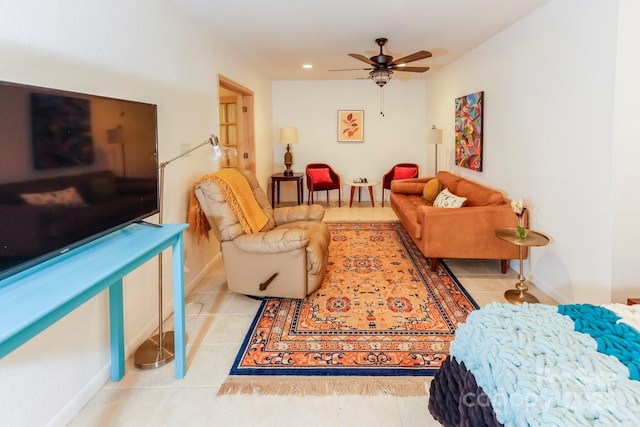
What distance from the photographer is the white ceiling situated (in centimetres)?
312

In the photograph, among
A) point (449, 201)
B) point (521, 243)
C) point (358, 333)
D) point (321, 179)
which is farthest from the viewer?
point (321, 179)

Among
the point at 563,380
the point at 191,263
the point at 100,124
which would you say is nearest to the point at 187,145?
the point at 191,263

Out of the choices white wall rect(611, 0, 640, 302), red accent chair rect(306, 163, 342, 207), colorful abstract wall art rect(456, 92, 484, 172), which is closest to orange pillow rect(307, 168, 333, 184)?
red accent chair rect(306, 163, 342, 207)

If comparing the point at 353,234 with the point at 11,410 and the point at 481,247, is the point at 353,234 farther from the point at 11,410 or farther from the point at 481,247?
the point at 11,410

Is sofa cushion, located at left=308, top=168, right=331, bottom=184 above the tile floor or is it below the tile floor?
above

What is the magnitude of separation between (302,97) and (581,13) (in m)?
5.36

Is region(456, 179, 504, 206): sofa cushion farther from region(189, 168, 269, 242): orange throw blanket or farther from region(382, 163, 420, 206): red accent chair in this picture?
region(382, 163, 420, 206): red accent chair

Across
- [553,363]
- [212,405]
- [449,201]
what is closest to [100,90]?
[212,405]

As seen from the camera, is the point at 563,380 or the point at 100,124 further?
the point at 100,124

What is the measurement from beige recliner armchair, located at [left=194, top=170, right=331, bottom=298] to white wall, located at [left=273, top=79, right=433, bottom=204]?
4.73 metres

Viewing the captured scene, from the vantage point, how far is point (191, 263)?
3.39 m

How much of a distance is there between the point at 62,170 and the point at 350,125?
650 centimetres

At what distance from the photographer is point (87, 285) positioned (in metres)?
1.32

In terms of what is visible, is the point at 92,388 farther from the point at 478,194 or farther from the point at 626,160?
the point at 478,194
